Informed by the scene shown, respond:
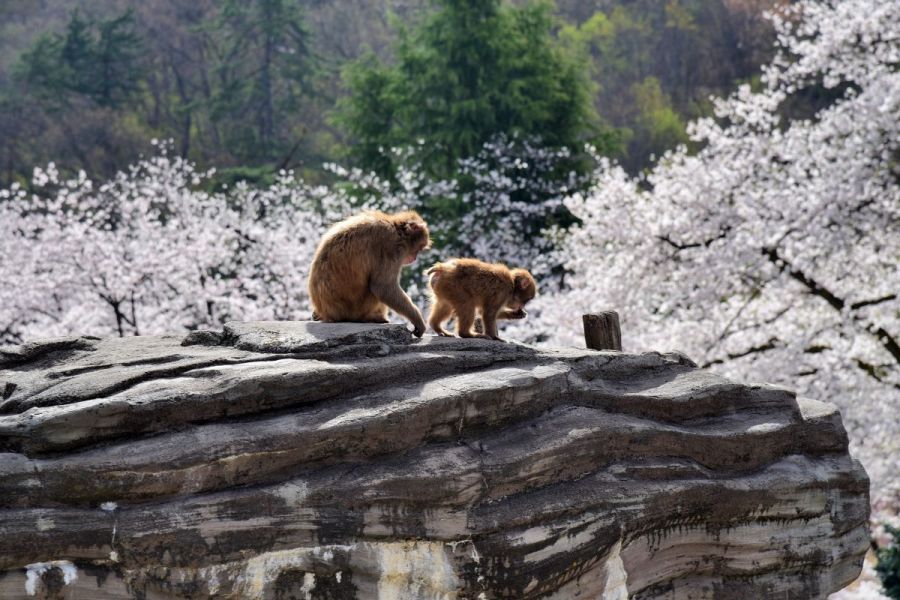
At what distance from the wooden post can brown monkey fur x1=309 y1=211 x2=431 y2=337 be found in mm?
1755

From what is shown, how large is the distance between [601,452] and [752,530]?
150cm

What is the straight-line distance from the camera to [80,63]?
3462cm

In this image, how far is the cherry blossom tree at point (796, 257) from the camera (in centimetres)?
1473

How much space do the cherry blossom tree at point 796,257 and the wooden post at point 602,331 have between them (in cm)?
645

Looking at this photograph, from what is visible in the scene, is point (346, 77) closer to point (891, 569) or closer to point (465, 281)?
point (891, 569)

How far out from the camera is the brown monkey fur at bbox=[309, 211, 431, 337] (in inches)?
295

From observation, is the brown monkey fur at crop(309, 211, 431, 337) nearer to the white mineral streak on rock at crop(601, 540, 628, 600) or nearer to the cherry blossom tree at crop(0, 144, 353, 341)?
the white mineral streak on rock at crop(601, 540, 628, 600)

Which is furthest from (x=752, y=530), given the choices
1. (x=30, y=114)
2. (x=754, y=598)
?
(x=30, y=114)

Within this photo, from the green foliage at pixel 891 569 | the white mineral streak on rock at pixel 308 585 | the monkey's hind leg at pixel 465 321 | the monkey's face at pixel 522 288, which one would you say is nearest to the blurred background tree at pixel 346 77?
the green foliage at pixel 891 569

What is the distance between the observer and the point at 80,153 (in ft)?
106

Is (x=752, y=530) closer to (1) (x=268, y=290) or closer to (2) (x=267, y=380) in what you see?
(2) (x=267, y=380)

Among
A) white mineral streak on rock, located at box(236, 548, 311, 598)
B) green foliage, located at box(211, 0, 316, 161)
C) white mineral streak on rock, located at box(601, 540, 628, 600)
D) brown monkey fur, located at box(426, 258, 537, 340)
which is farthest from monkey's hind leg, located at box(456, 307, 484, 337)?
green foliage, located at box(211, 0, 316, 161)

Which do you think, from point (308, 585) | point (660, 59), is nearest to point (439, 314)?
point (308, 585)

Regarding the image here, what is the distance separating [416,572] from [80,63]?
1247 inches
